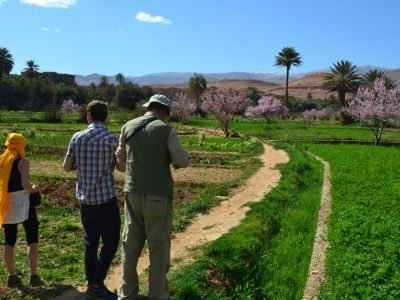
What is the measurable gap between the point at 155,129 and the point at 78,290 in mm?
2349

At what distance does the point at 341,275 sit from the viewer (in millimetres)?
7516

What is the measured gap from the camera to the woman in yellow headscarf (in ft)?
19.5

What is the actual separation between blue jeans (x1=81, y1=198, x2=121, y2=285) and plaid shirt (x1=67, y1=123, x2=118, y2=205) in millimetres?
97

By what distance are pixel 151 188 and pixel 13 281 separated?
7.66 ft

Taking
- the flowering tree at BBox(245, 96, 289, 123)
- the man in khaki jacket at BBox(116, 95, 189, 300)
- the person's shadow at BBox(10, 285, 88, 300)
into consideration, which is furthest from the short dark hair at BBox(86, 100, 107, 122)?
the flowering tree at BBox(245, 96, 289, 123)

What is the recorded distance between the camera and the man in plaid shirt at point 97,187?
5.55 metres

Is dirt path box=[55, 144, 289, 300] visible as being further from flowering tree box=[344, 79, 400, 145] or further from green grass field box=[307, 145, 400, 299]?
flowering tree box=[344, 79, 400, 145]

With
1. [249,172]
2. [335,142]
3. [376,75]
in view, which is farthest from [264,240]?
[376,75]

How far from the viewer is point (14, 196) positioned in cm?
600

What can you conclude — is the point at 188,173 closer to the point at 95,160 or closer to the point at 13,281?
the point at 13,281

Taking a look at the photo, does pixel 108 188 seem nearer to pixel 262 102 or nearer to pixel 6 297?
pixel 6 297

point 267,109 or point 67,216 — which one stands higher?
point 267,109

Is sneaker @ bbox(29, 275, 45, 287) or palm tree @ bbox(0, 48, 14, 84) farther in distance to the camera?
palm tree @ bbox(0, 48, 14, 84)

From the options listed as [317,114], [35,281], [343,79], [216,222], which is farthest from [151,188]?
[317,114]
